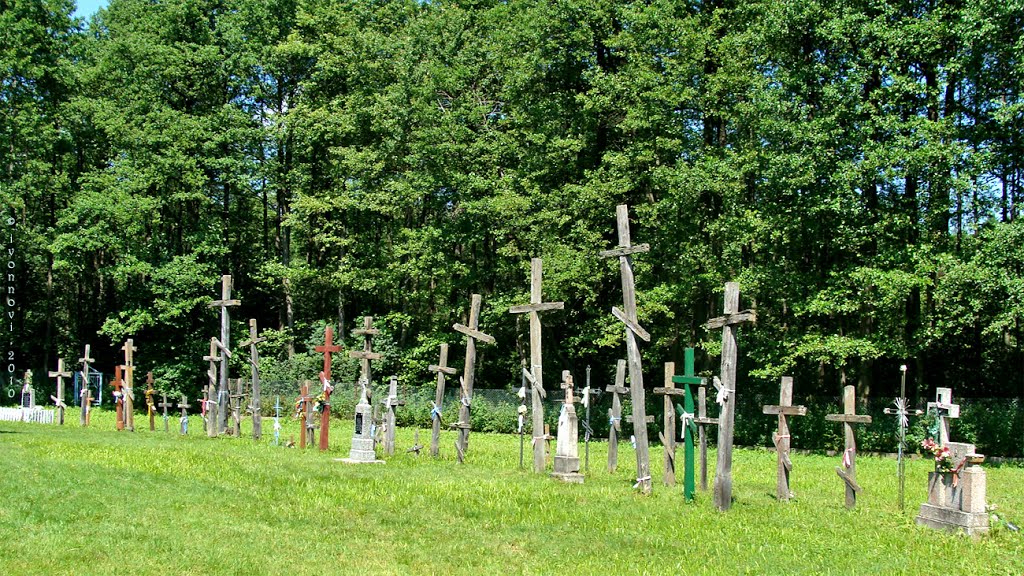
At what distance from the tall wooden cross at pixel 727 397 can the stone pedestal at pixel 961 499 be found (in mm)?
2658

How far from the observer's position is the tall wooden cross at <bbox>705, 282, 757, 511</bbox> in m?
13.1

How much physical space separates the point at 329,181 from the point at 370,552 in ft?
111

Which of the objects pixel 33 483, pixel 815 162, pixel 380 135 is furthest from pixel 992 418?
pixel 380 135

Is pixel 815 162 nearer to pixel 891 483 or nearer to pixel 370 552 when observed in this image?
pixel 891 483

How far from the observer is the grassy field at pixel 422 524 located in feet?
31.6

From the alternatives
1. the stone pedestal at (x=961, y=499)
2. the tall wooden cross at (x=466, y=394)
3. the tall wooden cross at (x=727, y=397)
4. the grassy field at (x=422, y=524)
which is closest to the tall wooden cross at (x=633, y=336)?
the grassy field at (x=422, y=524)

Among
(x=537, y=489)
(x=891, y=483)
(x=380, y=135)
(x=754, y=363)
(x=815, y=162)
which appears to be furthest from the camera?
(x=380, y=135)

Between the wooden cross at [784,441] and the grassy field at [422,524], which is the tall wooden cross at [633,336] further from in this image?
the wooden cross at [784,441]

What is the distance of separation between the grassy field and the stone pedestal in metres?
0.27

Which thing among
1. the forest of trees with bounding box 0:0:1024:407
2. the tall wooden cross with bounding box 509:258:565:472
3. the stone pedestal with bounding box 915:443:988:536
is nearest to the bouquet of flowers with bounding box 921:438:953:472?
the stone pedestal with bounding box 915:443:988:536

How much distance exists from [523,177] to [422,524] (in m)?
23.8

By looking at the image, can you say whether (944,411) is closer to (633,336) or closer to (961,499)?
(961,499)

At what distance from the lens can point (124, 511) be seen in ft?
38.0

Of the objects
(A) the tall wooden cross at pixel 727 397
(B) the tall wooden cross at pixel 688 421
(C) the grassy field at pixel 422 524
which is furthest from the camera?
(B) the tall wooden cross at pixel 688 421
